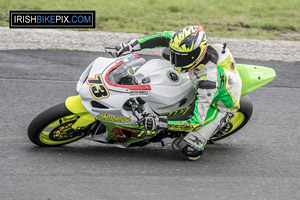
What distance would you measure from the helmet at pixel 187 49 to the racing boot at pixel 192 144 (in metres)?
0.73

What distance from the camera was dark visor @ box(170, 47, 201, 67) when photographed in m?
4.63

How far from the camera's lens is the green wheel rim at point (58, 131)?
16.3ft

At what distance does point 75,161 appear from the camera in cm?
499

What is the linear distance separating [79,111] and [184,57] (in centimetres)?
109

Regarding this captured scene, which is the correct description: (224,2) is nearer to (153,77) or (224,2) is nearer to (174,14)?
(174,14)

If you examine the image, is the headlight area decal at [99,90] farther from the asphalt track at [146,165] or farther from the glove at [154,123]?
the asphalt track at [146,165]

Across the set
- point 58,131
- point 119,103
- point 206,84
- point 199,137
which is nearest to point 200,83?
point 206,84

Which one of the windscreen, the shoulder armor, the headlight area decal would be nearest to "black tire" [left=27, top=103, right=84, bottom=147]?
the headlight area decal

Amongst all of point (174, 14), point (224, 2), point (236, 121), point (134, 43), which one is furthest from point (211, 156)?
point (224, 2)

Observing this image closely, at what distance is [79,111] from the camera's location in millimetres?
4898

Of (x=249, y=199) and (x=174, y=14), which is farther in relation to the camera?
(x=174, y=14)

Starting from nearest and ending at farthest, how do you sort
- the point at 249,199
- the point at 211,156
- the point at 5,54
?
1. the point at 249,199
2. the point at 211,156
3. the point at 5,54

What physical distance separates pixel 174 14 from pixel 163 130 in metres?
6.87

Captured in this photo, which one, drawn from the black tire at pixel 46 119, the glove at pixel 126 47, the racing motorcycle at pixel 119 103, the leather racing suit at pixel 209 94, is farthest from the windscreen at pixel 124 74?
the black tire at pixel 46 119
